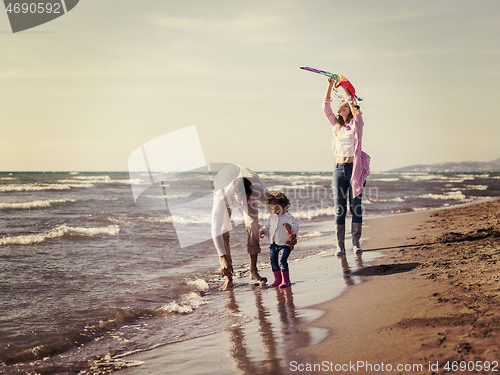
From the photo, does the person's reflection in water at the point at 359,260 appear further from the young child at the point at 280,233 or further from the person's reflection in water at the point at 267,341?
the person's reflection in water at the point at 267,341

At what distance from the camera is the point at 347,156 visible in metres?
6.34

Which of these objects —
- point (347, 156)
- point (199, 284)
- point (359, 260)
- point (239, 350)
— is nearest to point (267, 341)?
point (239, 350)

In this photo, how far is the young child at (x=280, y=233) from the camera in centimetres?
529

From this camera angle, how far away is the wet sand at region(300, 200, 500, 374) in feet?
8.55

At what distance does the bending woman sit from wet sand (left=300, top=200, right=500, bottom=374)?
108 cm

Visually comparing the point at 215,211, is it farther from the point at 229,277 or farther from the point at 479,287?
the point at 479,287

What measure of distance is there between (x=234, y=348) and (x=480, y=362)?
1.71 metres

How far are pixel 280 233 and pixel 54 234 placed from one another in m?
7.12

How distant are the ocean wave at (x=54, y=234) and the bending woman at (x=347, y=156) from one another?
660cm

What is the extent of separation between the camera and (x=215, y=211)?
5.64 meters

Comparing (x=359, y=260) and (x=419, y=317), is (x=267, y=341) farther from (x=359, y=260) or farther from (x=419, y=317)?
(x=359, y=260)

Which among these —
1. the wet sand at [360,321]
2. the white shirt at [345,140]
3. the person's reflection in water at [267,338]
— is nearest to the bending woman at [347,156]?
the white shirt at [345,140]

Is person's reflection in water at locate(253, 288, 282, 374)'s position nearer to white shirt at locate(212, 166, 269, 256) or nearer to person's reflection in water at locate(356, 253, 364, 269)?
white shirt at locate(212, 166, 269, 256)

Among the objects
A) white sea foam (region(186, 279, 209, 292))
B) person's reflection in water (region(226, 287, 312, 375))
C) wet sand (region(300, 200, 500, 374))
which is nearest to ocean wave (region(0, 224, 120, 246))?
white sea foam (region(186, 279, 209, 292))
